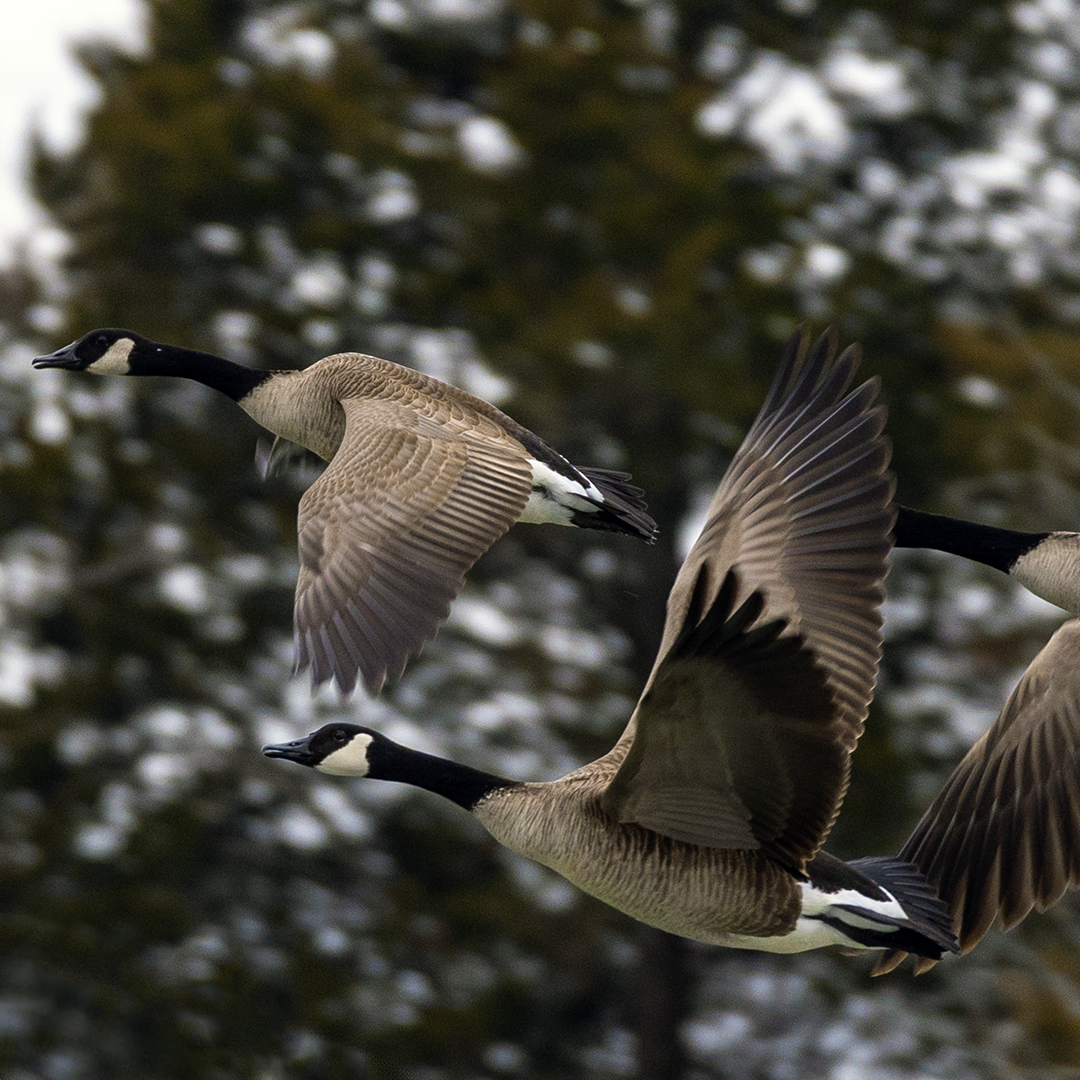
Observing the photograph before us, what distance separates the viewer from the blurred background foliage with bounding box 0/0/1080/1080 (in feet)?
41.2

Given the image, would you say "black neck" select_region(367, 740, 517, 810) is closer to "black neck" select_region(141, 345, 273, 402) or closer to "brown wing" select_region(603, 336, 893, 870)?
"brown wing" select_region(603, 336, 893, 870)

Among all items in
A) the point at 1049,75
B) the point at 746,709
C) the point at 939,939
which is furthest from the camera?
the point at 1049,75

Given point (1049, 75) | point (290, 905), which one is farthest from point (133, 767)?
point (1049, 75)

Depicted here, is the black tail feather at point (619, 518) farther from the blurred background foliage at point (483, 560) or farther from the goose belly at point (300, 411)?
the blurred background foliage at point (483, 560)

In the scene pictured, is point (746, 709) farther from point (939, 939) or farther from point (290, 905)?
point (290, 905)

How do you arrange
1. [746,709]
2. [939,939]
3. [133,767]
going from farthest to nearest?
1. [133,767]
2. [939,939]
3. [746,709]

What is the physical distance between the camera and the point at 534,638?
43.5ft

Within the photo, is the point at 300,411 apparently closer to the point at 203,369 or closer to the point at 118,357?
the point at 203,369

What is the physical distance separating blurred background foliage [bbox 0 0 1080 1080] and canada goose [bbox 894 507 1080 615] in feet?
15.8

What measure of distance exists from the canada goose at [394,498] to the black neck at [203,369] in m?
0.01

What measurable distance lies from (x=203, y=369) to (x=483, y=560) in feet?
18.9

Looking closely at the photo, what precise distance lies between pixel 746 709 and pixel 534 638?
8.89 metres

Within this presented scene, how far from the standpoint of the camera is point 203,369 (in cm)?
745

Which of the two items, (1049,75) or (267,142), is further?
(1049,75)
